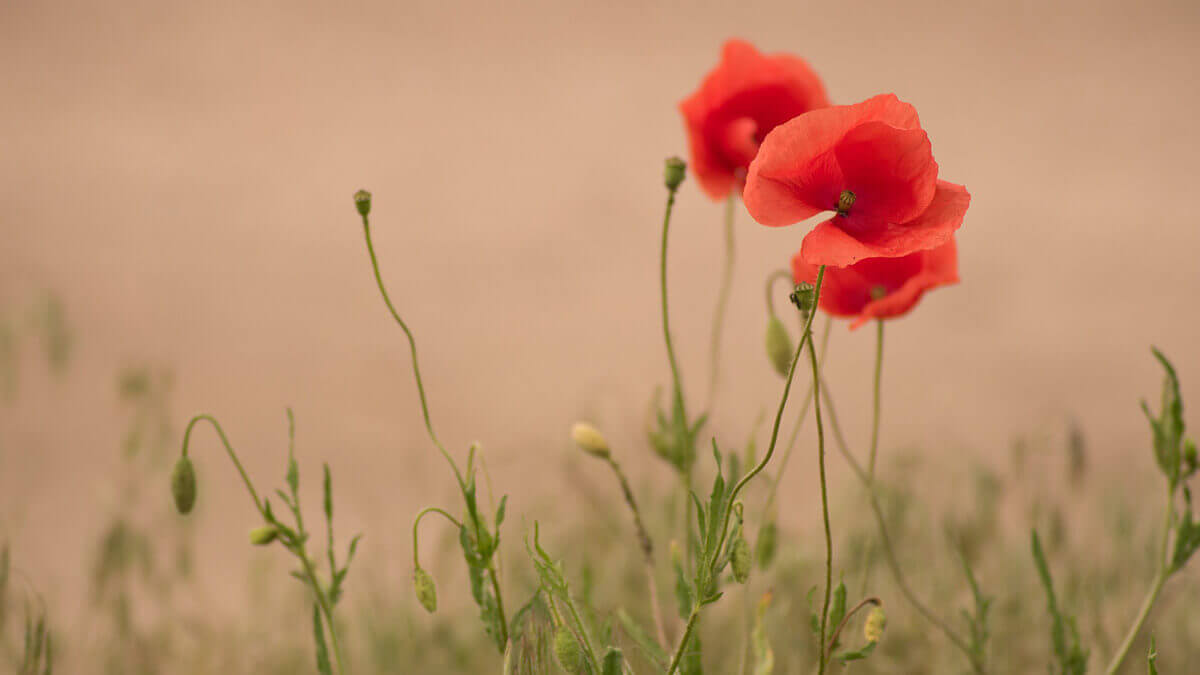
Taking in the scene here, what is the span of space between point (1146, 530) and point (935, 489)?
268mm

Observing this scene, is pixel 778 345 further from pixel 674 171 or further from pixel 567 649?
pixel 567 649

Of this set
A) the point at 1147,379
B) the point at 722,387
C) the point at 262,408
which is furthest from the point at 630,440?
the point at 1147,379

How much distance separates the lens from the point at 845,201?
0.42 meters

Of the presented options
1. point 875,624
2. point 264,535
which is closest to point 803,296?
point 875,624

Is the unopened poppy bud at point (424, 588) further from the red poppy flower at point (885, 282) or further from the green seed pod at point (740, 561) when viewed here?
the red poppy flower at point (885, 282)

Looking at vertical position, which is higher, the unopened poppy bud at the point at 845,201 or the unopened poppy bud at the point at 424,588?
the unopened poppy bud at the point at 845,201

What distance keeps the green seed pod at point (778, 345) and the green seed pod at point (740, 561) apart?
202 millimetres

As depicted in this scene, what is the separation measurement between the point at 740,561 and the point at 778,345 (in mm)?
216

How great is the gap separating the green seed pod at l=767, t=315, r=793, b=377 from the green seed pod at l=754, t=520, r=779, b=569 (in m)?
0.10

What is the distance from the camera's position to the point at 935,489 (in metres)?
1.28

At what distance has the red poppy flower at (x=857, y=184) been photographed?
38cm

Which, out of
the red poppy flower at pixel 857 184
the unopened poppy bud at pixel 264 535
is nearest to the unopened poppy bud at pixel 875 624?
the red poppy flower at pixel 857 184

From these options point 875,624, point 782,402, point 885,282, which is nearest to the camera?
point 782,402

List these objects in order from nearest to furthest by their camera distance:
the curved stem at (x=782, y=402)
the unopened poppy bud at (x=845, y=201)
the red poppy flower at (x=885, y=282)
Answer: the curved stem at (x=782, y=402) → the unopened poppy bud at (x=845, y=201) → the red poppy flower at (x=885, y=282)
